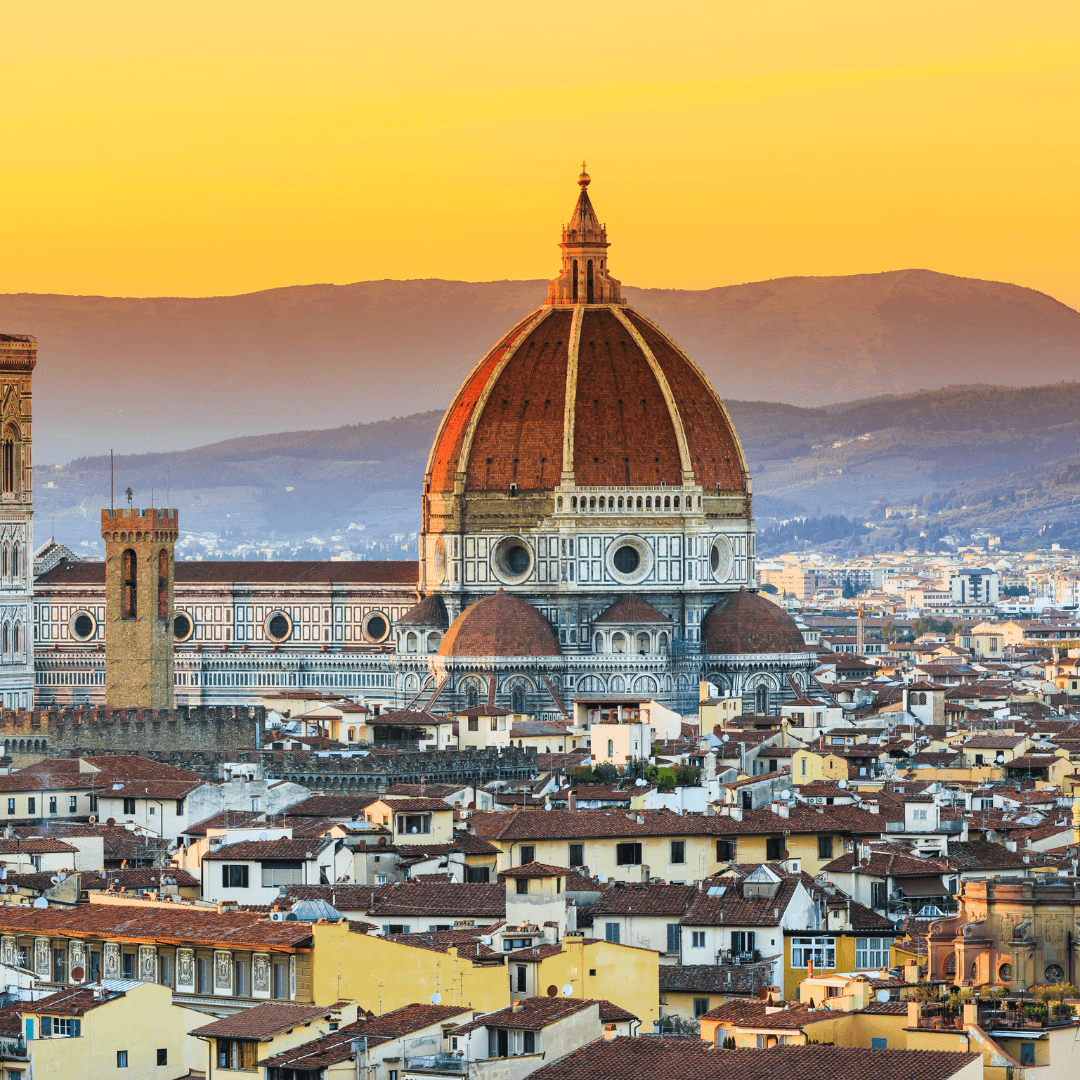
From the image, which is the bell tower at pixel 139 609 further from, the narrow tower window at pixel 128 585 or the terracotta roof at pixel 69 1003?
the terracotta roof at pixel 69 1003

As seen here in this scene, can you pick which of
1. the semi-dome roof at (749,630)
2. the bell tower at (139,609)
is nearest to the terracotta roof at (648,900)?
the bell tower at (139,609)

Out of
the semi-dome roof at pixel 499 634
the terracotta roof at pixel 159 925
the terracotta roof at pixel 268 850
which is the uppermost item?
the semi-dome roof at pixel 499 634

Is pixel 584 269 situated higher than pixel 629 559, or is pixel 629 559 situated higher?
pixel 584 269

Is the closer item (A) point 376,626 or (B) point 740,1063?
(B) point 740,1063

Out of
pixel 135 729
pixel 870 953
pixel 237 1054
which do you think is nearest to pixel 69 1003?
pixel 237 1054

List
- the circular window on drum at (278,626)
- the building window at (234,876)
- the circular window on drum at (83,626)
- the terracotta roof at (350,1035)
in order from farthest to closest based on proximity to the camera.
→ 1. the circular window on drum at (83,626)
2. the circular window on drum at (278,626)
3. the building window at (234,876)
4. the terracotta roof at (350,1035)

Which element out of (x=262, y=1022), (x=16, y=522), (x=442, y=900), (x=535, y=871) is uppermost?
(x=16, y=522)

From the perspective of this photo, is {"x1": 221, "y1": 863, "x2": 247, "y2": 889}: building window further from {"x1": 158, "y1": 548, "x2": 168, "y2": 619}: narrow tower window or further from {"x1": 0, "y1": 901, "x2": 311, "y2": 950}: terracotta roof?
{"x1": 158, "y1": 548, "x2": 168, "y2": 619}: narrow tower window

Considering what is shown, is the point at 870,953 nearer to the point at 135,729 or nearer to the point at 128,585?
the point at 135,729
